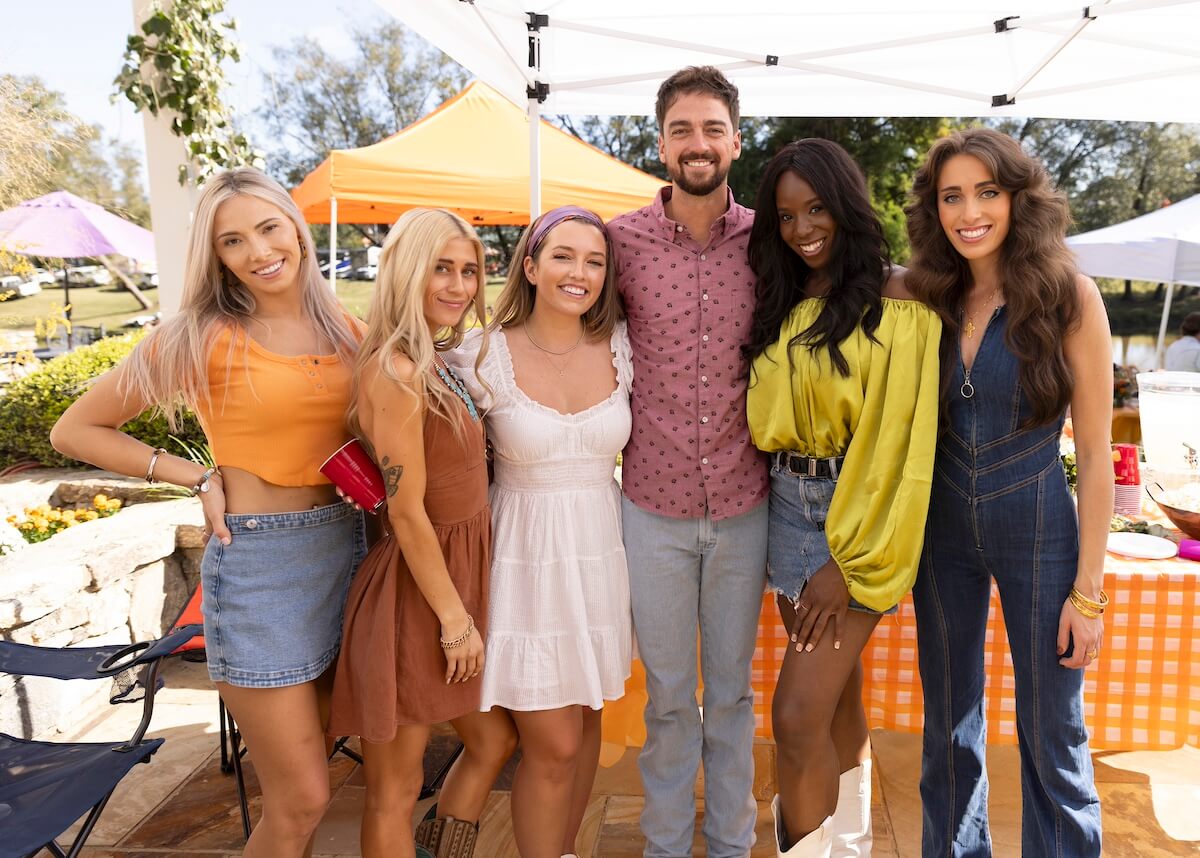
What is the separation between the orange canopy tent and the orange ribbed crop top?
16.8 feet

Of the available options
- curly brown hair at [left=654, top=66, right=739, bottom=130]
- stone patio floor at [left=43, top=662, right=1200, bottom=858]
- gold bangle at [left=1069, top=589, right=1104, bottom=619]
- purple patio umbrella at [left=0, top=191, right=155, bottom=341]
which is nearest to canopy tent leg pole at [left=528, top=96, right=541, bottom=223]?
curly brown hair at [left=654, top=66, right=739, bottom=130]

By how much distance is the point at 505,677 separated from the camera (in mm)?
2092

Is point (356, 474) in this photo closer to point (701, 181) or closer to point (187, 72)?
point (701, 181)

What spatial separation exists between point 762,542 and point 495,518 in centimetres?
73

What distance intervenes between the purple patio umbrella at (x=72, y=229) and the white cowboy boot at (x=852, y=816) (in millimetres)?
10900

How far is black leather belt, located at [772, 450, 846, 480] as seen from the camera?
2.07 metres

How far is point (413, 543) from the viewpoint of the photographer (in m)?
1.89

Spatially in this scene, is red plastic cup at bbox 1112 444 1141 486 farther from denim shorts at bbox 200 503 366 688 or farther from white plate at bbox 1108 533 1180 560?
denim shorts at bbox 200 503 366 688

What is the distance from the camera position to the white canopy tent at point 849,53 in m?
3.53

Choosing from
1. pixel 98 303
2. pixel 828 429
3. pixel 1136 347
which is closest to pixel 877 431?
pixel 828 429

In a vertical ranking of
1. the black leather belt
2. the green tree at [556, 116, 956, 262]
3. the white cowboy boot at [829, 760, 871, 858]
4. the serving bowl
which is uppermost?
the green tree at [556, 116, 956, 262]

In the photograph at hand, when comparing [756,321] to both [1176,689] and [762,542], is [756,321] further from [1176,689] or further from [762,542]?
[1176,689]

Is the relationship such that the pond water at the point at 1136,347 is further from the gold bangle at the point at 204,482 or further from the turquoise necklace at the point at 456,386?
the gold bangle at the point at 204,482

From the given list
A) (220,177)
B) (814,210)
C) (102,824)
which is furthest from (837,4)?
(102,824)
